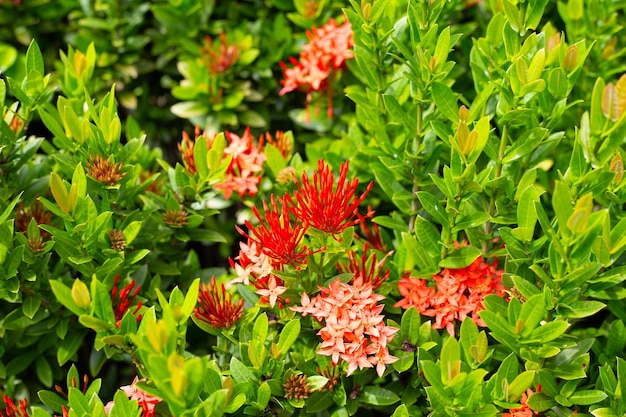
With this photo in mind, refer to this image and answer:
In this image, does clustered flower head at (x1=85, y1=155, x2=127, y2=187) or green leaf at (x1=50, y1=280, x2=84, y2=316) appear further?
clustered flower head at (x1=85, y1=155, x2=127, y2=187)

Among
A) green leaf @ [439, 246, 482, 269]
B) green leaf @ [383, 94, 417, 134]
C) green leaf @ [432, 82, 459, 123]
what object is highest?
green leaf @ [432, 82, 459, 123]

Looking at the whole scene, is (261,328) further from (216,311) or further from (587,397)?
(587,397)

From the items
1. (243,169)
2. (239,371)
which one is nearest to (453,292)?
(239,371)

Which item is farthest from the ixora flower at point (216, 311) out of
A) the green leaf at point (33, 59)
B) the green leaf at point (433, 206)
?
the green leaf at point (33, 59)

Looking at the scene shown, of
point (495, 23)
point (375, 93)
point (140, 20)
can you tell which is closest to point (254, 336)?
point (375, 93)

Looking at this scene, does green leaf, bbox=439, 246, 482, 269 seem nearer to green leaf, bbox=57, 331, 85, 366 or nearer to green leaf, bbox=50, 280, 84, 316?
green leaf, bbox=50, 280, 84, 316

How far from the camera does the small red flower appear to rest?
1.58 metres

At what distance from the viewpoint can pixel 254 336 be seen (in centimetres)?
153

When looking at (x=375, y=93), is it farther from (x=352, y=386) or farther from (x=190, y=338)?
(x=190, y=338)

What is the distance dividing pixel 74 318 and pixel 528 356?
3.84 feet

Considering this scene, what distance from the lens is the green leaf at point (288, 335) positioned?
152 cm

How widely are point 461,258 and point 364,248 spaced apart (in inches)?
9.0

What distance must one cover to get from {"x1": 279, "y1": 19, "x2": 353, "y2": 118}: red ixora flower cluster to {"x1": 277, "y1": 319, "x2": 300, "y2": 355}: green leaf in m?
0.90

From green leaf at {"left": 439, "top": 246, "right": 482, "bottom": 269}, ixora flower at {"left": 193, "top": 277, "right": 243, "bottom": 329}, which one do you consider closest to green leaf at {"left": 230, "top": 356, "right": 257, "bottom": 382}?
ixora flower at {"left": 193, "top": 277, "right": 243, "bottom": 329}
